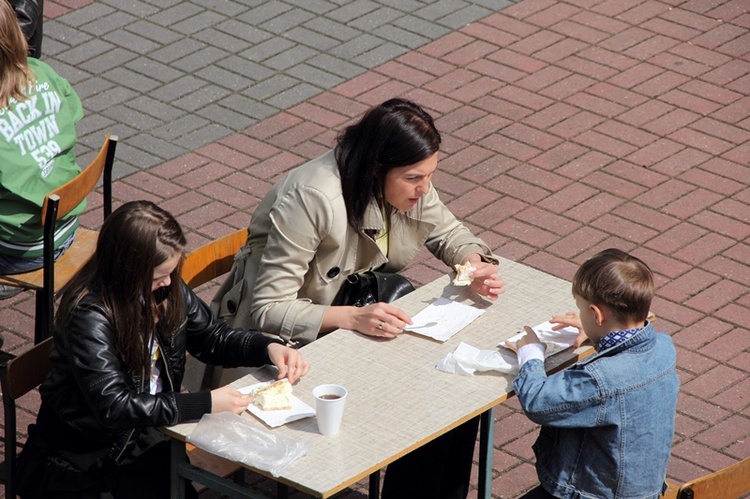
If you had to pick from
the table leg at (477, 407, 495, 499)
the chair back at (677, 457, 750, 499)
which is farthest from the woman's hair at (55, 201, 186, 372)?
the chair back at (677, 457, 750, 499)

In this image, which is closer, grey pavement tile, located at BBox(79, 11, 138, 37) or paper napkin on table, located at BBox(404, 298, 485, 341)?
paper napkin on table, located at BBox(404, 298, 485, 341)

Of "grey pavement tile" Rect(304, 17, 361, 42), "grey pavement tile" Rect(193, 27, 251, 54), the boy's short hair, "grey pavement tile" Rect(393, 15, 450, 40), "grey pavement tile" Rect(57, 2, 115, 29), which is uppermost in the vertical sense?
the boy's short hair

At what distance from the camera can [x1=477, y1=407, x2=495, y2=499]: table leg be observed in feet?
12.0

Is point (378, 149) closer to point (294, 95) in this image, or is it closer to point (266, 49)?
point (294, 95)

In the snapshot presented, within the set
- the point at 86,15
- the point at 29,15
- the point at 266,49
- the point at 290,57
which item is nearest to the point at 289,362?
the point at 29,15

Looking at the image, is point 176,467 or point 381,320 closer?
point 176,467

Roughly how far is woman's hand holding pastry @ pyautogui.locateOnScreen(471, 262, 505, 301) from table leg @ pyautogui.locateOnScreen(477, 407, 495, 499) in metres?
0.42

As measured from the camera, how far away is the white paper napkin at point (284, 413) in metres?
3.20

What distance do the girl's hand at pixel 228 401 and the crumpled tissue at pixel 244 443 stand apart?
18 millimetres

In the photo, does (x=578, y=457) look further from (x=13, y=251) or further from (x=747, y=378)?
(x=13, y=251)

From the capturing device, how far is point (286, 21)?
7730mm

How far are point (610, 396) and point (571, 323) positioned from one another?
0.48m

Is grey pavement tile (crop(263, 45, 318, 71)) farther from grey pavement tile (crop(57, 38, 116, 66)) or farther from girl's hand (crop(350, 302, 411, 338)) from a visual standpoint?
girl's hand (crop(350, 302, 411, 338))

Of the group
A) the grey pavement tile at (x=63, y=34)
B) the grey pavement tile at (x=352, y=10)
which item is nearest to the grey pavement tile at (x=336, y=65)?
the grey pavement tile at (x=352, y=10)
